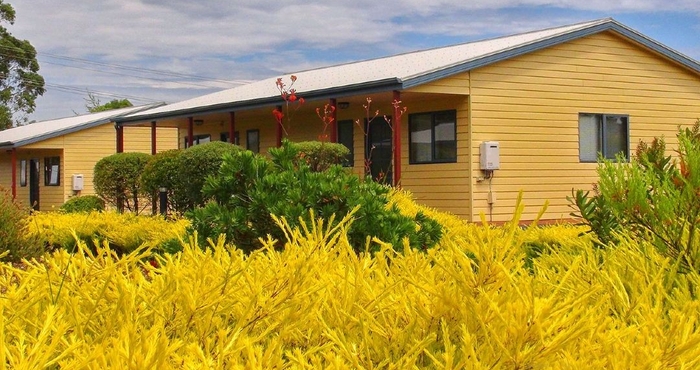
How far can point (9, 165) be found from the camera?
1532 inches

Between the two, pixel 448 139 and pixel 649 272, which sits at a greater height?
pixel 448 139

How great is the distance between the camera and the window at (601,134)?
65.1 ft

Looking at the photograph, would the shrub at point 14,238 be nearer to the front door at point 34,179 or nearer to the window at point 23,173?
the front door at point 34,179

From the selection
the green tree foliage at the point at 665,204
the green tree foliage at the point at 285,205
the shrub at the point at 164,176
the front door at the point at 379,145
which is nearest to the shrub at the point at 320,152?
the shrub at the point at 164,176

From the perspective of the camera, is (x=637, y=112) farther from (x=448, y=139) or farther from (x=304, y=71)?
(x=304, y=71)

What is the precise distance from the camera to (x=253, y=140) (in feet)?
82.8

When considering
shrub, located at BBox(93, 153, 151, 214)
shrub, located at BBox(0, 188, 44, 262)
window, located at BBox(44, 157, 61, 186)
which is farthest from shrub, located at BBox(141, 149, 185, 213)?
window, located at BBox(44, 157, 61, 186)

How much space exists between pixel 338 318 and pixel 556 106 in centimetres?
1764

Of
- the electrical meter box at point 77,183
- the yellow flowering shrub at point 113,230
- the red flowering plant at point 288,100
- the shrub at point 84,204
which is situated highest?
the red flowering plant at point 288,100

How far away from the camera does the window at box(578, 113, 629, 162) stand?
1983cm

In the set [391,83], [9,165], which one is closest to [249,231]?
[391,83]

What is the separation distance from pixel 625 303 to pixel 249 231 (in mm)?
4433

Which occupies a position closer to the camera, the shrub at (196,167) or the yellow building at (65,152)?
the shrub at (196,167)

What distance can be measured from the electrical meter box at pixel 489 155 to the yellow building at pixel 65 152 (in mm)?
17207
